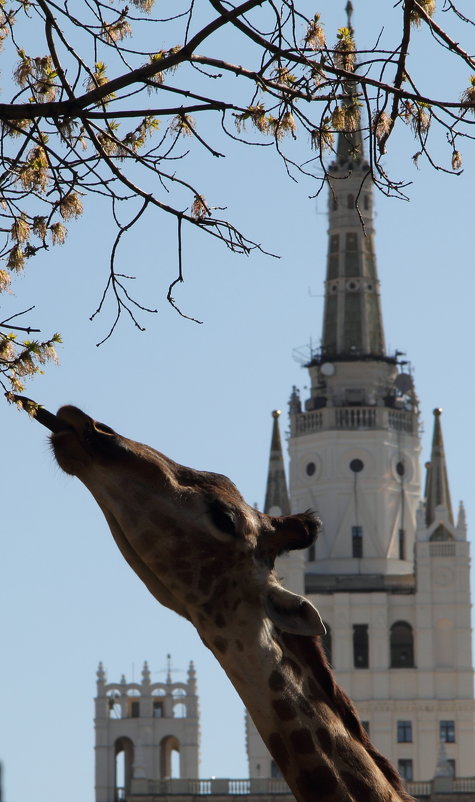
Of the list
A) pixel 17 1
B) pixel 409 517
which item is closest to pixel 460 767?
pixel 409 517

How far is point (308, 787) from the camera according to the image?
6.89 m

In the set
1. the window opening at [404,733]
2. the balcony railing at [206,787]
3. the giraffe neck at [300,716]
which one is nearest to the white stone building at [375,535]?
the window opening at [404,733]

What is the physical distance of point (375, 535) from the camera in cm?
11225

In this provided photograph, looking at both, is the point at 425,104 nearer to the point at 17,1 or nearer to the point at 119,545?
the point at 17,1

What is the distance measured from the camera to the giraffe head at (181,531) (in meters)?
6.72

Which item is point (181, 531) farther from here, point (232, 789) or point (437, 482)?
point (437, 482)

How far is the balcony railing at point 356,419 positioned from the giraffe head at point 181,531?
10744 centimetres

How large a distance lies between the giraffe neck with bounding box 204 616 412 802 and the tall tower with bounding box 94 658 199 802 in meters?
98.9

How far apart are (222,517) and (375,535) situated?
347ft

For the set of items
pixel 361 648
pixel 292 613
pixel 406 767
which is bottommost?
pixel 292 613

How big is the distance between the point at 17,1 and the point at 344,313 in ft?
345

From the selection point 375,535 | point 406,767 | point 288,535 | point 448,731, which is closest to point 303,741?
point 288,535

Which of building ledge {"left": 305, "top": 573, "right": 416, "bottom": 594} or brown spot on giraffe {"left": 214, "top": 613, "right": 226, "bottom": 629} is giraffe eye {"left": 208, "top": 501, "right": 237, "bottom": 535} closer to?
brown spot on giraffe {"left": 214, "top": 613, "right": 226, "bottom": 629}

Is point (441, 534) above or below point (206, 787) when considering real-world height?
above
